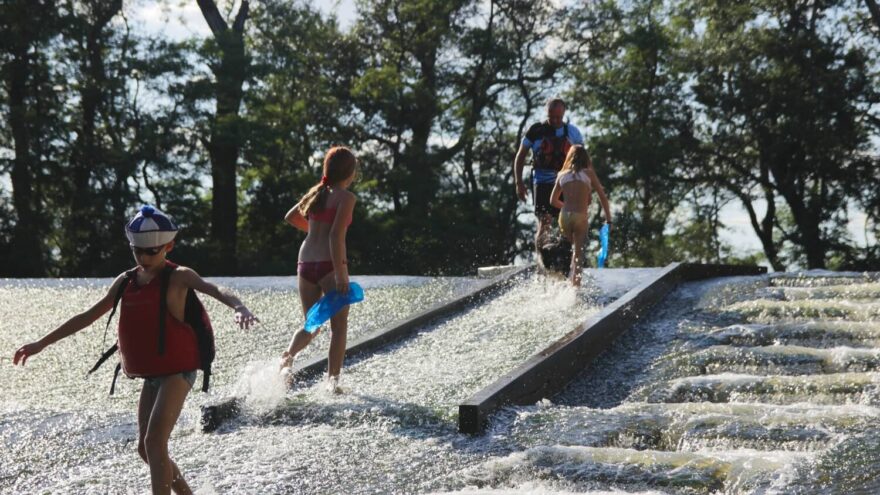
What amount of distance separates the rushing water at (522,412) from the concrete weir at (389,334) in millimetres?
122

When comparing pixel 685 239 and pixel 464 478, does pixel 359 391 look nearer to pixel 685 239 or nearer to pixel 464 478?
pixel 464 478

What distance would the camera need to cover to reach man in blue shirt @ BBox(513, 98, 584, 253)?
11.4 metres

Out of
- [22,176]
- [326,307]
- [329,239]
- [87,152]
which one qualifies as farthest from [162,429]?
[22,176]

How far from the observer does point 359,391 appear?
7.61 meters

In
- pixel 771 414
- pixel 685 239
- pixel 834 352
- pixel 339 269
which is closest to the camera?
pixel 771 414

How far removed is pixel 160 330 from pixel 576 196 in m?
6.96

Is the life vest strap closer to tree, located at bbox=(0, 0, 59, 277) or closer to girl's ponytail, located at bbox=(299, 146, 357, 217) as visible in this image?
girl's ponytail, located at bbox=(299, 146, 357, 217)

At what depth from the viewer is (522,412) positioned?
262 inches

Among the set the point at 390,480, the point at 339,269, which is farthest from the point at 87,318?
the point at 339,269

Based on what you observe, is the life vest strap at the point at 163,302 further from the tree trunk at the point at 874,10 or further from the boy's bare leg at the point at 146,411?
the tree trunk at the point at 874,10

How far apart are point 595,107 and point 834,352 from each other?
26.1m

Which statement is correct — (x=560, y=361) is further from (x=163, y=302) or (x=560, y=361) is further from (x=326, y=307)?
(x=163, y=302)

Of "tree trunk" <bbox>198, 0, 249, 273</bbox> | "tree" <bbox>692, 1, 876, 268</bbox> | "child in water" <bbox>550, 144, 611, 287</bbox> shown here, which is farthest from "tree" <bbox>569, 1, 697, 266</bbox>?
"child in water" <bbox>550, 144, 611, 287</bbox>

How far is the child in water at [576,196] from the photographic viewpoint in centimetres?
1082
